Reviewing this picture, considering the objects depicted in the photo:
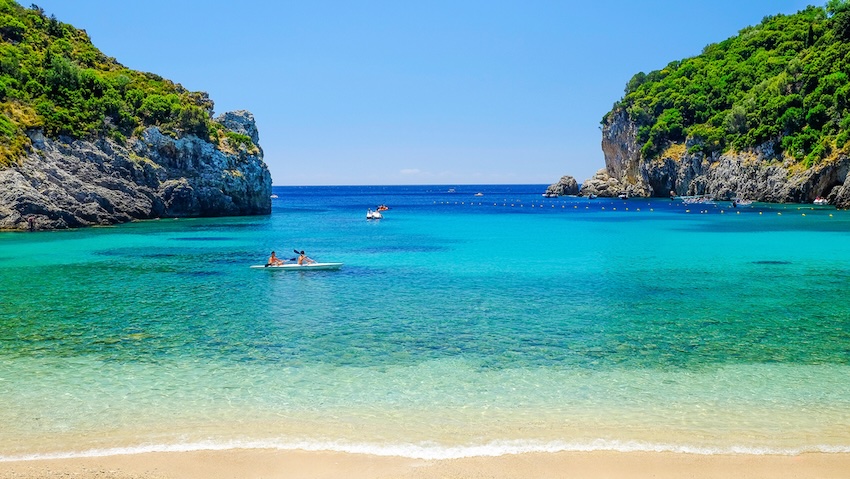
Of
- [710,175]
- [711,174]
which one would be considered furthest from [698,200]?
[710,175]

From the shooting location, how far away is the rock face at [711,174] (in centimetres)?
7375

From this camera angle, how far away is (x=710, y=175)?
98250 mm

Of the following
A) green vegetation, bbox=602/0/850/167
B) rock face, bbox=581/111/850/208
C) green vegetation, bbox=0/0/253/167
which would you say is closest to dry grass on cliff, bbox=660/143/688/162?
rock face, bbox=581/111/850/208

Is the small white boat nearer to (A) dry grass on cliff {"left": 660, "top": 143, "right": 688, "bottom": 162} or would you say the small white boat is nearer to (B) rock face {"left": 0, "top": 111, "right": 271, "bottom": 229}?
(B) rock face {"left": 0, "top": 111, "right": 271, "bottom": 229}

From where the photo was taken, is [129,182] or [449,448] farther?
[129,182]

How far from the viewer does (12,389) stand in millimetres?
11664

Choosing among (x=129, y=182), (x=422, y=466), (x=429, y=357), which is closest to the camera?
(x=422, y=466)

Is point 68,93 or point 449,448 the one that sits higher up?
point 68,93

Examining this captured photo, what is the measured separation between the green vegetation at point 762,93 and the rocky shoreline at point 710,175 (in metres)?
1.59

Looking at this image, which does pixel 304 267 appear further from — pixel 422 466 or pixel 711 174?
pixel 711 174

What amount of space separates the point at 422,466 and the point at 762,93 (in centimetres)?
10247

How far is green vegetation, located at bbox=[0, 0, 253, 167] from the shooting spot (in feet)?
170

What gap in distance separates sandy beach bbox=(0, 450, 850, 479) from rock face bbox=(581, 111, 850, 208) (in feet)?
229

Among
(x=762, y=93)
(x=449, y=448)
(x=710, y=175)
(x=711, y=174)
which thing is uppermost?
(x=762, y=93)
